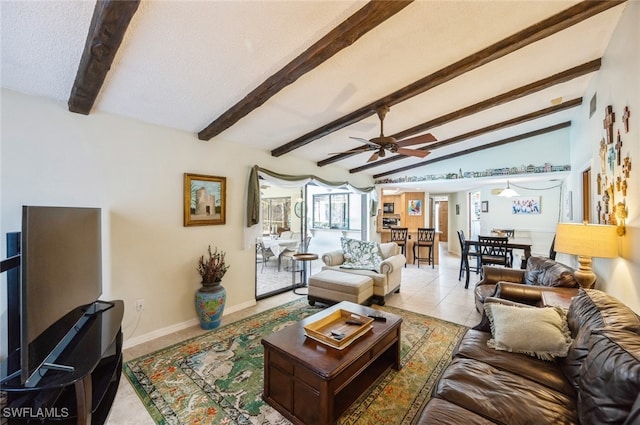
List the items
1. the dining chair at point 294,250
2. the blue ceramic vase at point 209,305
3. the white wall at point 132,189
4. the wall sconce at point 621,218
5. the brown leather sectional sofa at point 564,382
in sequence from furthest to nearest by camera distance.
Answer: the dining chair at point 294,250
the blue ceramic vase at point 209,305
the white wall at point 132,189
the wall sconce at point 621,218
the brown leather sectional sofa at point 564,382

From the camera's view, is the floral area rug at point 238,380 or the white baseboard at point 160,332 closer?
the floral area rug at point 238,380

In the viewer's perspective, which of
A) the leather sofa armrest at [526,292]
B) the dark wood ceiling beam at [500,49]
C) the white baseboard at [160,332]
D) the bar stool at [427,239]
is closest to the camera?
the dark wood ceiling beam at [500,49]

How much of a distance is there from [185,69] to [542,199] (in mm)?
8120

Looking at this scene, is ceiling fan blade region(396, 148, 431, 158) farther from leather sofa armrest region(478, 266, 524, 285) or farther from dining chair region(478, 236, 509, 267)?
dining chair region(478, 236, 509, 267)

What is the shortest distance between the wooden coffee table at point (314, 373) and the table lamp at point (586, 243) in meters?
1.79

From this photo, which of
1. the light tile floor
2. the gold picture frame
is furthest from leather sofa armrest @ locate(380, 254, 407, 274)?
the gold picture frame

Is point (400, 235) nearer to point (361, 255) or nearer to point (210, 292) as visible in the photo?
point (361, 255)

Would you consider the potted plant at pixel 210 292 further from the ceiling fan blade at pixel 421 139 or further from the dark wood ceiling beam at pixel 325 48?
the ceiling fan blade at pixel 421 139

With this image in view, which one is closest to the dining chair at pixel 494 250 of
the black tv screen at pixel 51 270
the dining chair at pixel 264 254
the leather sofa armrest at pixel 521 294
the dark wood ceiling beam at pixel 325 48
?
the leather sofa armrest at pixel 521 294

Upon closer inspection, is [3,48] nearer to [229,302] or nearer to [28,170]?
[28,170]

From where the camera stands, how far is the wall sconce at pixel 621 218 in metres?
2.16

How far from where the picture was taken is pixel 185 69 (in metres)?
2.14

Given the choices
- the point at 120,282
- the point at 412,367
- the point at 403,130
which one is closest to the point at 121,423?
the point at 120,282

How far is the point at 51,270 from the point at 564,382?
287cm
